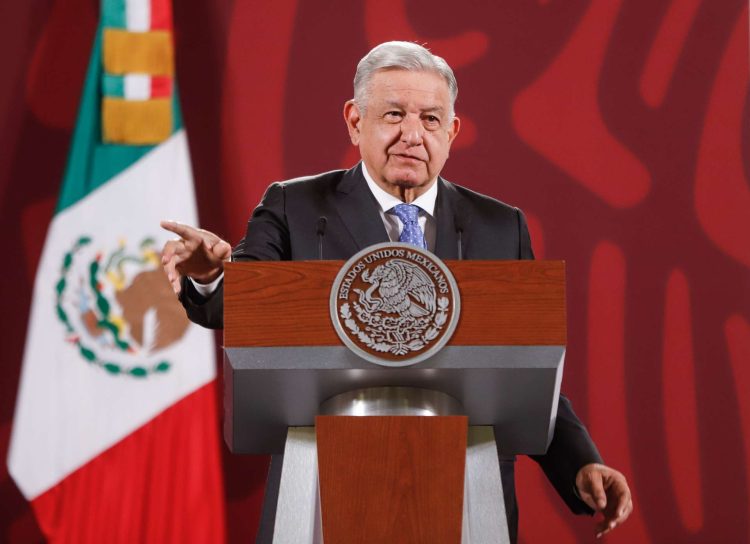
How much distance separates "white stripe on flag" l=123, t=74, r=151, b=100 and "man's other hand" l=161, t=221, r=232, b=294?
200cm

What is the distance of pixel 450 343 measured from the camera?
57.7 inches

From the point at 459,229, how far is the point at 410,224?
0.10 m

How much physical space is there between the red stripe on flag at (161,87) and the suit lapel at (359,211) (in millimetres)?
1548

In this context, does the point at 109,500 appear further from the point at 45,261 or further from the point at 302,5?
the point at 302,5

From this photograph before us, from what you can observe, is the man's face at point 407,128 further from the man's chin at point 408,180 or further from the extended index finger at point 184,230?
the extended index finger at point 184,230

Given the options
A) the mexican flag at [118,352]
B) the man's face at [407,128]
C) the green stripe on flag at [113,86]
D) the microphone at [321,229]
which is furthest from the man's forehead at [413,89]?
the green stripe on flag at [113,86]

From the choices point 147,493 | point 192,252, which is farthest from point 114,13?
point 192,252

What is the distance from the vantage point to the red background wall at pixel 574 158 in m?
3.51

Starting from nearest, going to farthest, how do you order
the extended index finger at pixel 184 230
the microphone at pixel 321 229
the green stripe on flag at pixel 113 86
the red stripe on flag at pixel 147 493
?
the extended index finger at pixel 184 230
the microphone at pixel 321 229
the red stripe on flag at pixel 147 493
the green stripe on flag at pixel 113 86

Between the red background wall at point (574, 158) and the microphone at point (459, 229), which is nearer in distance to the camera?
the microphone at point (459, 229)

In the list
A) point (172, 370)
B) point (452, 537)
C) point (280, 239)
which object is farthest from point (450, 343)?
point (172, 370)

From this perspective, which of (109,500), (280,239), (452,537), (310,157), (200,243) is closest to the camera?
(452,537)

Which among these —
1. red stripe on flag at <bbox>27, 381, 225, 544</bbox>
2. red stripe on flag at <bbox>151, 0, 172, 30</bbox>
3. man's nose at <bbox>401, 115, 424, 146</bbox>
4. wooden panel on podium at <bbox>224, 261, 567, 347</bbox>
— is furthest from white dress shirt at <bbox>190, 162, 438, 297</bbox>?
red stripe on flag at <bbox>151, 0, 172, 30</bbox>

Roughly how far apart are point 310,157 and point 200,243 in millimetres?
1978
